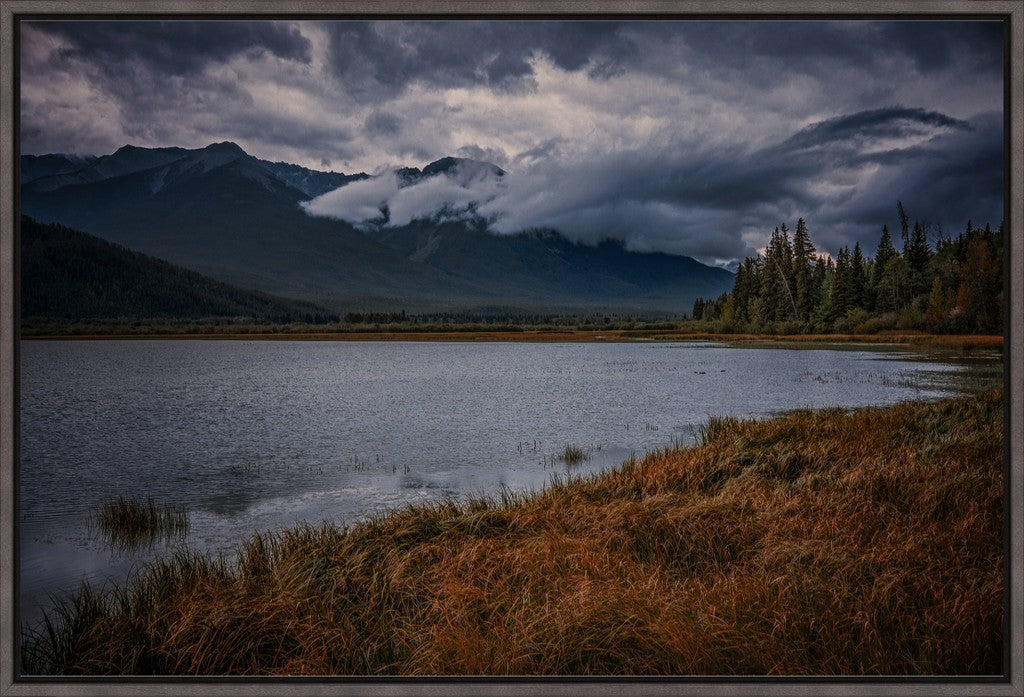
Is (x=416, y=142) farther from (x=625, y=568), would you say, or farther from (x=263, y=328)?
(x=263, y=328)

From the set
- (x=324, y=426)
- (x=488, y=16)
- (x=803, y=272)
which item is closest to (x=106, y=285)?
(x=324, y=426)

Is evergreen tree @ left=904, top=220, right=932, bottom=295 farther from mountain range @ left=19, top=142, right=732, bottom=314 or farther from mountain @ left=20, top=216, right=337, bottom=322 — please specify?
mountain @ left=20, top=216, right=337, bottom=322

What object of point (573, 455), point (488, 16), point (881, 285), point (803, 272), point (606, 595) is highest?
point (488, 16)

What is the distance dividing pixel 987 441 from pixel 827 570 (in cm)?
445

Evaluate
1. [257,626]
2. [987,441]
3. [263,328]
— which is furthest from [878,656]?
[263,328]

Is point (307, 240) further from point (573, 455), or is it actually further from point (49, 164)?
point (49, 164)

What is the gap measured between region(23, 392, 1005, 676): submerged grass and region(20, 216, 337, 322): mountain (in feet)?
10.8

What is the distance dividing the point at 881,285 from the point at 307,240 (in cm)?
7465

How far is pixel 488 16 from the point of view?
178 inches

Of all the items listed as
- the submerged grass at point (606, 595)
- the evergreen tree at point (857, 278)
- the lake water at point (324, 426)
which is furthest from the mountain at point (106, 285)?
the evergreen tree at point (857, 278)

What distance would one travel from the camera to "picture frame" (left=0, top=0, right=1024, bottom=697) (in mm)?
4109

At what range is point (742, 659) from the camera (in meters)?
4.12

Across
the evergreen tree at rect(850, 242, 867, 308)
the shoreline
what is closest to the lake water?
the shoreline

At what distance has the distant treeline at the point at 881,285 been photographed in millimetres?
6648
